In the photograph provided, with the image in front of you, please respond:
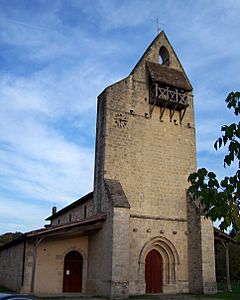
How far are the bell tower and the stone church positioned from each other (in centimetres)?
5

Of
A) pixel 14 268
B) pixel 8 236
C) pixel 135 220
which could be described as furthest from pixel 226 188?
pixel 8 236

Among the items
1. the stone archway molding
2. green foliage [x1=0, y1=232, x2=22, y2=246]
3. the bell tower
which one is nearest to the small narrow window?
the bell tower

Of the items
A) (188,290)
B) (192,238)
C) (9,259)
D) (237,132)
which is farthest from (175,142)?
(237,132)

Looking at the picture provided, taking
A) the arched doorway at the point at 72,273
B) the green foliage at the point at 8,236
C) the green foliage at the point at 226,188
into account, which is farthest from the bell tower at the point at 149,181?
the green foliage at the point at 8,236

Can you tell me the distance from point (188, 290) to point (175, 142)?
8.09m

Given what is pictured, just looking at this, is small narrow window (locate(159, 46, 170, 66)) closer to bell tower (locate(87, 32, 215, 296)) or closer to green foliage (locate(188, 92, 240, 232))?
bell tower (locate(87, 32, 215, 296))

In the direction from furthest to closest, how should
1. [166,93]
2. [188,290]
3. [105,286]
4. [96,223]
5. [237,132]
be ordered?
[166,93], [188,290], [96,223], [105,286], [237,132]

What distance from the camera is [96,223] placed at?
1677 cm

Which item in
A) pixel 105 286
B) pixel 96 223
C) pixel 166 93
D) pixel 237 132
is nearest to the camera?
pixel 237 132

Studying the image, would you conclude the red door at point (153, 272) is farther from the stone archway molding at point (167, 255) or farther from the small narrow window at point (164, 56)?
the small narrow window at point (164, 56)

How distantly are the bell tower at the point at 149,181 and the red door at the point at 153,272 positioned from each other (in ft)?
0.17

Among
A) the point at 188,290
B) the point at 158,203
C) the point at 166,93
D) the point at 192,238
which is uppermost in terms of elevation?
the point at 166,93

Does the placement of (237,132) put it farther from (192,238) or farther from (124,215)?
(192,238)

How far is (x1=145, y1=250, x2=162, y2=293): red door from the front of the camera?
1773 centimetres
